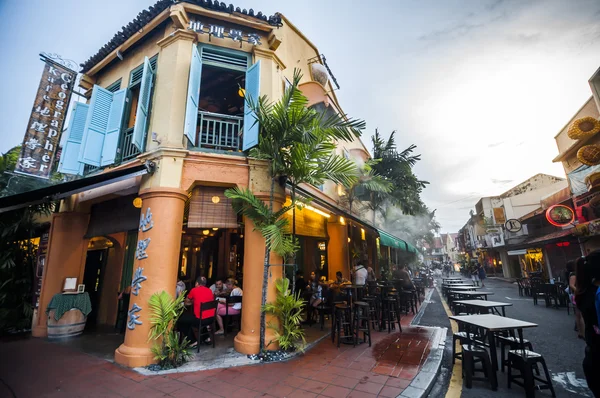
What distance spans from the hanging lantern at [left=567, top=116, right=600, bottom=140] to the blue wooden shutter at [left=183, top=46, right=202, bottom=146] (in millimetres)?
16010

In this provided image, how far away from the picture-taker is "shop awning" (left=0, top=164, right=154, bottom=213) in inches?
178

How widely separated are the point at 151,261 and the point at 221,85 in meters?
5.98

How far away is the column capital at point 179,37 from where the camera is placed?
6465 millimetres

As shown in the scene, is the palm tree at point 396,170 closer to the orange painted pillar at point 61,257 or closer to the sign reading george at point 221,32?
the sign reading george at point 221,32

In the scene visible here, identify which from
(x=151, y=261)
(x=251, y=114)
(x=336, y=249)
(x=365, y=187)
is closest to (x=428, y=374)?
(x=151, y=261)

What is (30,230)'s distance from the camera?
315 inches

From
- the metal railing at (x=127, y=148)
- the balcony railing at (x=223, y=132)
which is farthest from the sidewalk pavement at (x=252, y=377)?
the balcony railing at (x=223, y=132)

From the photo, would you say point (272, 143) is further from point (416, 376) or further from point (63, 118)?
point (63, 118)

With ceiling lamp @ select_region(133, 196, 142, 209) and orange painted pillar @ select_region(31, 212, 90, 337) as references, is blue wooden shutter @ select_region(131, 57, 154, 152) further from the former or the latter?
orange painted pillar @ select_region(31, 212, 90, 337)

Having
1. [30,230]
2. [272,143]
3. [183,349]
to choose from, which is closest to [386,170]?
[272,143]

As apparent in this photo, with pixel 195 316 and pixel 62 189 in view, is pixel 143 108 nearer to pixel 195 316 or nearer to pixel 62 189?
pixel 62 189

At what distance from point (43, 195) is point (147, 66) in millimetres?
3722

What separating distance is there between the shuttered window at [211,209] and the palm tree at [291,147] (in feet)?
2.39

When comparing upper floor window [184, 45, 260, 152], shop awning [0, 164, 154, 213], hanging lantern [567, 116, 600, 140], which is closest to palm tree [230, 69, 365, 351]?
upper floor window [184, 45, 260, 152]
